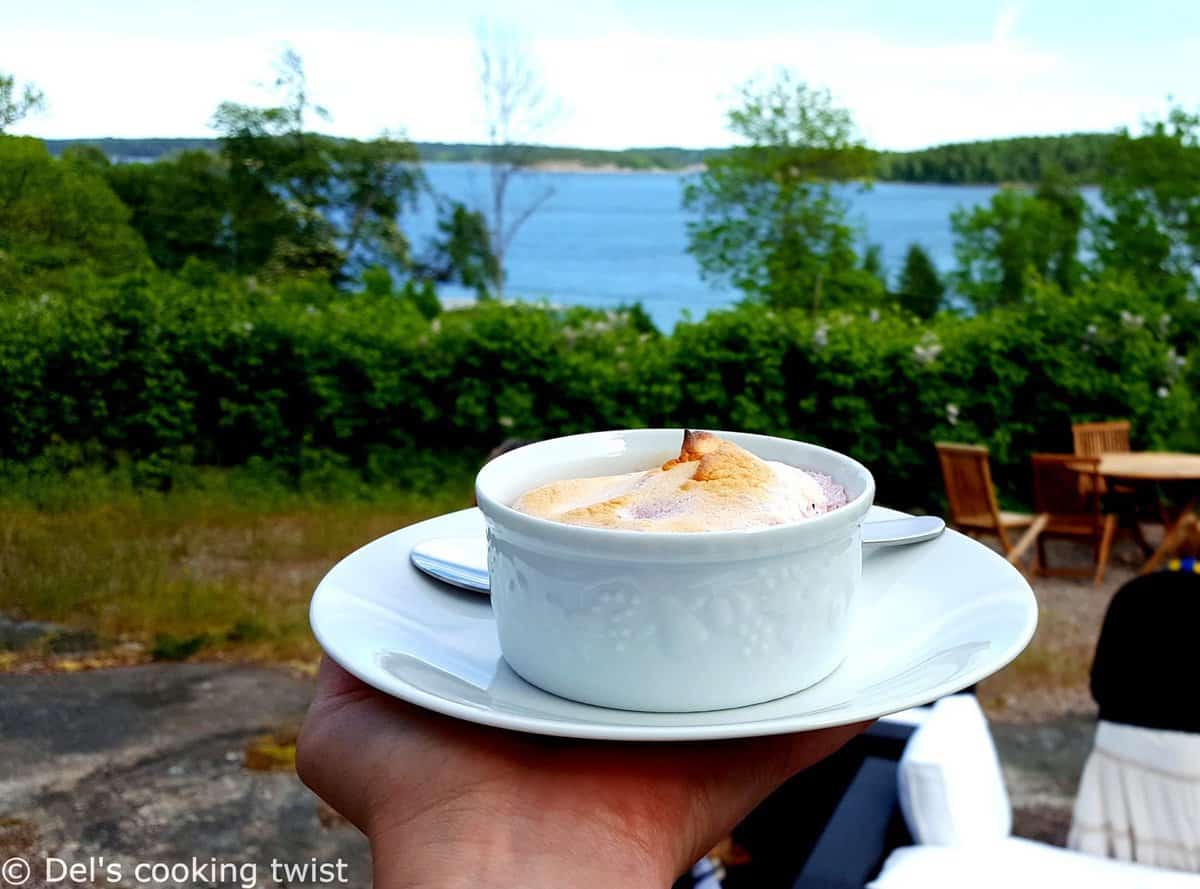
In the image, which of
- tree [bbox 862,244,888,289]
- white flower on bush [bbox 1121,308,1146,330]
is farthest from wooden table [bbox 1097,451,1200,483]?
tree [bbox 862,244,888,289]

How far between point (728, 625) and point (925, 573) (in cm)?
27

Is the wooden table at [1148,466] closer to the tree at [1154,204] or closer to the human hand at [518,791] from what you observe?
the tree at [1154,204]

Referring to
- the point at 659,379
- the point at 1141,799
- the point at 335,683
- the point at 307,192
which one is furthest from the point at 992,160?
the point at 335,683

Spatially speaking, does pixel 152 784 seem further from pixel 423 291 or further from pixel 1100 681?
pixel 423 291

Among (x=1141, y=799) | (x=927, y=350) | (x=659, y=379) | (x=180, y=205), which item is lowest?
(x=1141, y=799)

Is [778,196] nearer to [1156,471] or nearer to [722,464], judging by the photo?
[1156,471]

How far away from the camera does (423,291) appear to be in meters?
8.41

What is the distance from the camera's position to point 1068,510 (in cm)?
657

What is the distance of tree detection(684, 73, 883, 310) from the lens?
30.9 feet

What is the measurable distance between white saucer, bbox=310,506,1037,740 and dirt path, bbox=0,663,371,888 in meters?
2.35

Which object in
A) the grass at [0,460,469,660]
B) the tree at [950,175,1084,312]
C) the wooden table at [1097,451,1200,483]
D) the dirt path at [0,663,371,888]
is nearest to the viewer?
the dirt path at [0,663,371,888]

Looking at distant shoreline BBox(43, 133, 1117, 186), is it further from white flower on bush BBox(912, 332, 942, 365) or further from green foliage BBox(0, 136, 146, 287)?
green foliage BBox(0, 136, 146, 287)

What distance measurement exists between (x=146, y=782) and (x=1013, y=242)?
32.7 ft

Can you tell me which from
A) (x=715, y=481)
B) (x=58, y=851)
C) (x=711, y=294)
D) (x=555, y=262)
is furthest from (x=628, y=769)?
(x=555, y=262)
